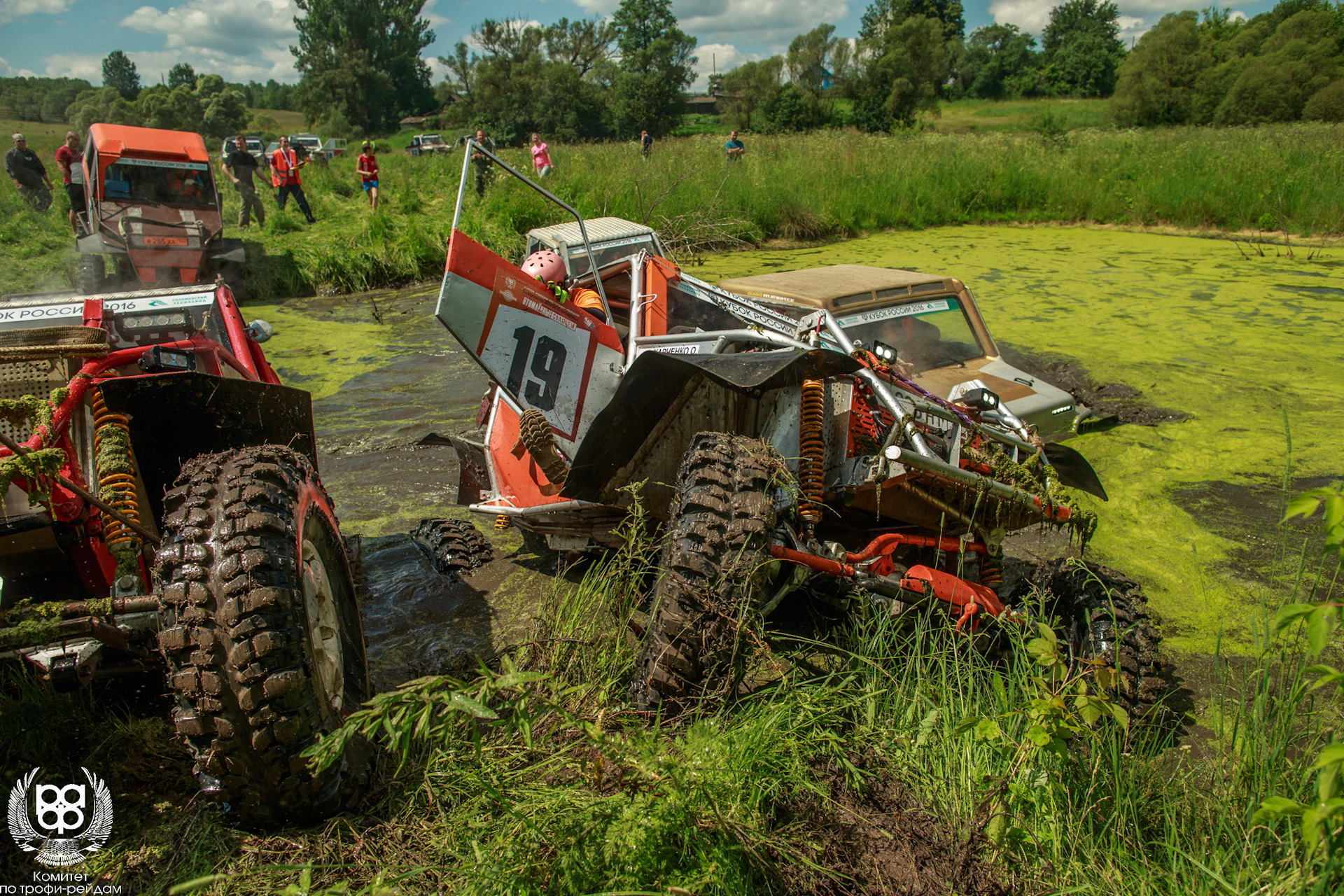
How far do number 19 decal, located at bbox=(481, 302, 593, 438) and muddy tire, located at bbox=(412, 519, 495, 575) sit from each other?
1258mm

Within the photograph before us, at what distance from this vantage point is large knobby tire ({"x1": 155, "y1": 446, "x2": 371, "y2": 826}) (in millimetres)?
1956

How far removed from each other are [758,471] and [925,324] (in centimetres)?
390

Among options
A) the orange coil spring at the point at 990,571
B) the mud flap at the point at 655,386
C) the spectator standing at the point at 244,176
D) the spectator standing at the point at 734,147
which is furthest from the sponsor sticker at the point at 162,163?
the orange coil spring at the point at 990,571

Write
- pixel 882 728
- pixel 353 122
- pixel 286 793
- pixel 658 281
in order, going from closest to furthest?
pixel 286 793 → pixel 882 728 → pixel 658 281 → pixel 353 122

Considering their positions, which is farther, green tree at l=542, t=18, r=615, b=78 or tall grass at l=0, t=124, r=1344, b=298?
green tree at l=542, t=18, r=615, b=78

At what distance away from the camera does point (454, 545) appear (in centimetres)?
466

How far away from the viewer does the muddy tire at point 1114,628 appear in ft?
9.81

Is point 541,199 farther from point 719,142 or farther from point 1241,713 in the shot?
point 1241,713

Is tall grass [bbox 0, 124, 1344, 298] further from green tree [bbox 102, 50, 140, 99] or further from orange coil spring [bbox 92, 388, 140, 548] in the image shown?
green tree [bbox 102, 50, 140, 99]

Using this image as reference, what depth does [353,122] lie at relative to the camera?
58750 mm

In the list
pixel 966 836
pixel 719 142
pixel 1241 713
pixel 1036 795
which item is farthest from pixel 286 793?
pixel 719 142

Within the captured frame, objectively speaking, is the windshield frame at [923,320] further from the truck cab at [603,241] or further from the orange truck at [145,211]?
the orange truck at [145,211]

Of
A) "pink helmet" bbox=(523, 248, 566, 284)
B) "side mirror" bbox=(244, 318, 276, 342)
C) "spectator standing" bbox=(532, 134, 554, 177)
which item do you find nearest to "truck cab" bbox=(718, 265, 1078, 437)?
"pink helmet" bbox=(523, 248, 566, 284)

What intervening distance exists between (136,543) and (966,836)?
2.72 meters
